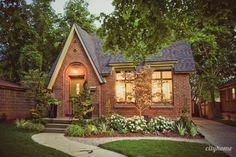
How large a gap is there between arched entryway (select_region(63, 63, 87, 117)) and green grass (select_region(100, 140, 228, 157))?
9.33m

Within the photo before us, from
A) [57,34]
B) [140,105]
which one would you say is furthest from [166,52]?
[57,34]

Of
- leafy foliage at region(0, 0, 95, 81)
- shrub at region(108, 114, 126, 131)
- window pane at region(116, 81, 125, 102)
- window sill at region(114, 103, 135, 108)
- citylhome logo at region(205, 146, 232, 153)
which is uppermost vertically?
leafy foliage at region(0, 0, 95, 81)

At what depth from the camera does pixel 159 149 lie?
925 cm

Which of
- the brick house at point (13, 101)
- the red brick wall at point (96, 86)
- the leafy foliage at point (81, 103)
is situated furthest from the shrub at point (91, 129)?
the brick house at point (13, 101)

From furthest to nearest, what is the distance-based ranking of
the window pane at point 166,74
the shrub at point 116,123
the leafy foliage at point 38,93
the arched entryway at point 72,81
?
the arched entryway at point 72,81
the window pane at point 166,74
the leafy foliage at point 38,93
the shrub at point 116,123

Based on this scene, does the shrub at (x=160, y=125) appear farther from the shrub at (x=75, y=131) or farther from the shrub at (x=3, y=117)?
the shrub at (x=3, y=117)

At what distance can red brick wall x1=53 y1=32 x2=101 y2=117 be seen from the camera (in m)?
18.9

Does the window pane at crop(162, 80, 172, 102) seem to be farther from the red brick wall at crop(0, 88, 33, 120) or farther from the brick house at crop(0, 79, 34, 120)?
the red brick wall at crop(0, 88, 33, 120)

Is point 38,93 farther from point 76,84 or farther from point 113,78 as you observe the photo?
point 113,78

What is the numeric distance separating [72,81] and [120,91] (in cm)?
361

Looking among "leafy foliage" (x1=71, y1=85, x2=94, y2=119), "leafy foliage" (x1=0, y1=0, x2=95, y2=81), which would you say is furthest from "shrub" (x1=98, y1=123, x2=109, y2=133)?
"leafy foliage" (x1=0, y1=0, x2=95, y2=81)

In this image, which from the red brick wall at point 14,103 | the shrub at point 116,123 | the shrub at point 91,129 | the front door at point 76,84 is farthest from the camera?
the red brick wall at point 14,103

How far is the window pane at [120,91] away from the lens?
63.3 feet

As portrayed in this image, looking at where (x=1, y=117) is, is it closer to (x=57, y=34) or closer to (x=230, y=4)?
(x=57, y=34)
